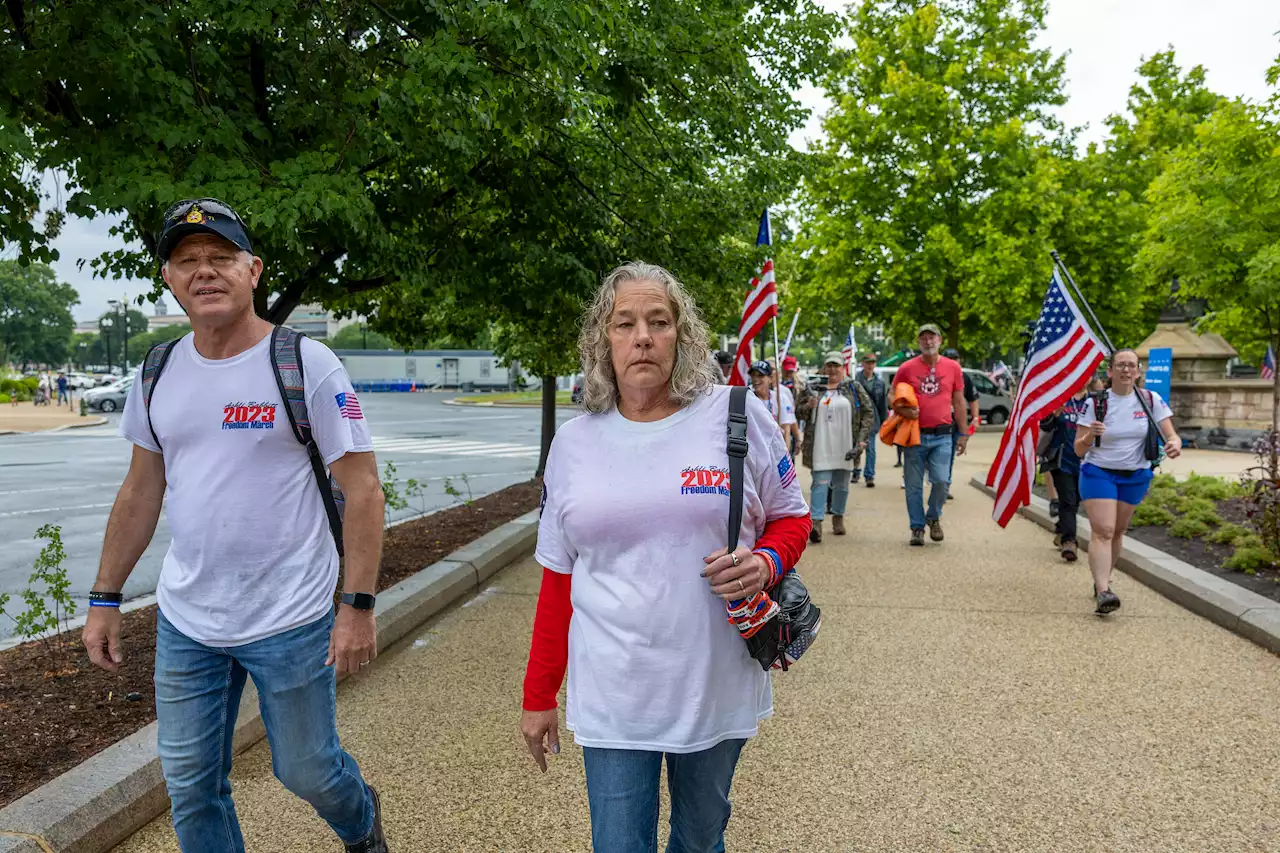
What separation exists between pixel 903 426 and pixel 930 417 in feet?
0.91

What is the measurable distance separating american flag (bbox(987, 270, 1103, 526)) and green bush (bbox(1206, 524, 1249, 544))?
1.75m

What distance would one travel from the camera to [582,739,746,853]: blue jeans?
224cm

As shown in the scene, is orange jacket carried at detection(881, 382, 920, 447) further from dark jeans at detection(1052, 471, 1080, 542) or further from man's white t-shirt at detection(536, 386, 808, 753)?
man's white t-shirt at detection(536, 386, 808, 753)

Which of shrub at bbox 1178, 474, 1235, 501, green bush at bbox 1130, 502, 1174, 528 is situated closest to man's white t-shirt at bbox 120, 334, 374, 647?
green bush at bbox 1130, 502, 1174, 528

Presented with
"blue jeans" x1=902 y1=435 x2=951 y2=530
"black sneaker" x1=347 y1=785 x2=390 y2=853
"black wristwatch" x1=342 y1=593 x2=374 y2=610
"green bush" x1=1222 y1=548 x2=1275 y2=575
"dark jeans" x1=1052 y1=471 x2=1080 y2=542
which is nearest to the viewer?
"black wristwatch" x1=342 y1=593 x2=374 y2=610

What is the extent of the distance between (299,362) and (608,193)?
17.9 ft

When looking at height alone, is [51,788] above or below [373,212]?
below

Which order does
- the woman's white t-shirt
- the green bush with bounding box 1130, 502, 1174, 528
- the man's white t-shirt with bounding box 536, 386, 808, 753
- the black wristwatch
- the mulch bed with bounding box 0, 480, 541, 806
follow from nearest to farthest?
the man's white t-shirt with bounding box 536, 386, 808, 753 < the black wristwatch < the mulch bed with bounding box 0, 480, 541, 806 < the woman's white t-shirt < the green bush with bounding box 1130, 502, 1174, 528

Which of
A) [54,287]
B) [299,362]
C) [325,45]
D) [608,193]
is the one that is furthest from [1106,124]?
[54,287]

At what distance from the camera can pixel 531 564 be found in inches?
330

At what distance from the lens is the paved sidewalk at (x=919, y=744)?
3.48 meters

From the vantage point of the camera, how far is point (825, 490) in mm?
9703

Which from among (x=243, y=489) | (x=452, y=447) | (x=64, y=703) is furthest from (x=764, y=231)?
(x=452, y=447)

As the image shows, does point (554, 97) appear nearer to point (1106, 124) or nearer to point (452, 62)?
point (452, 62)
